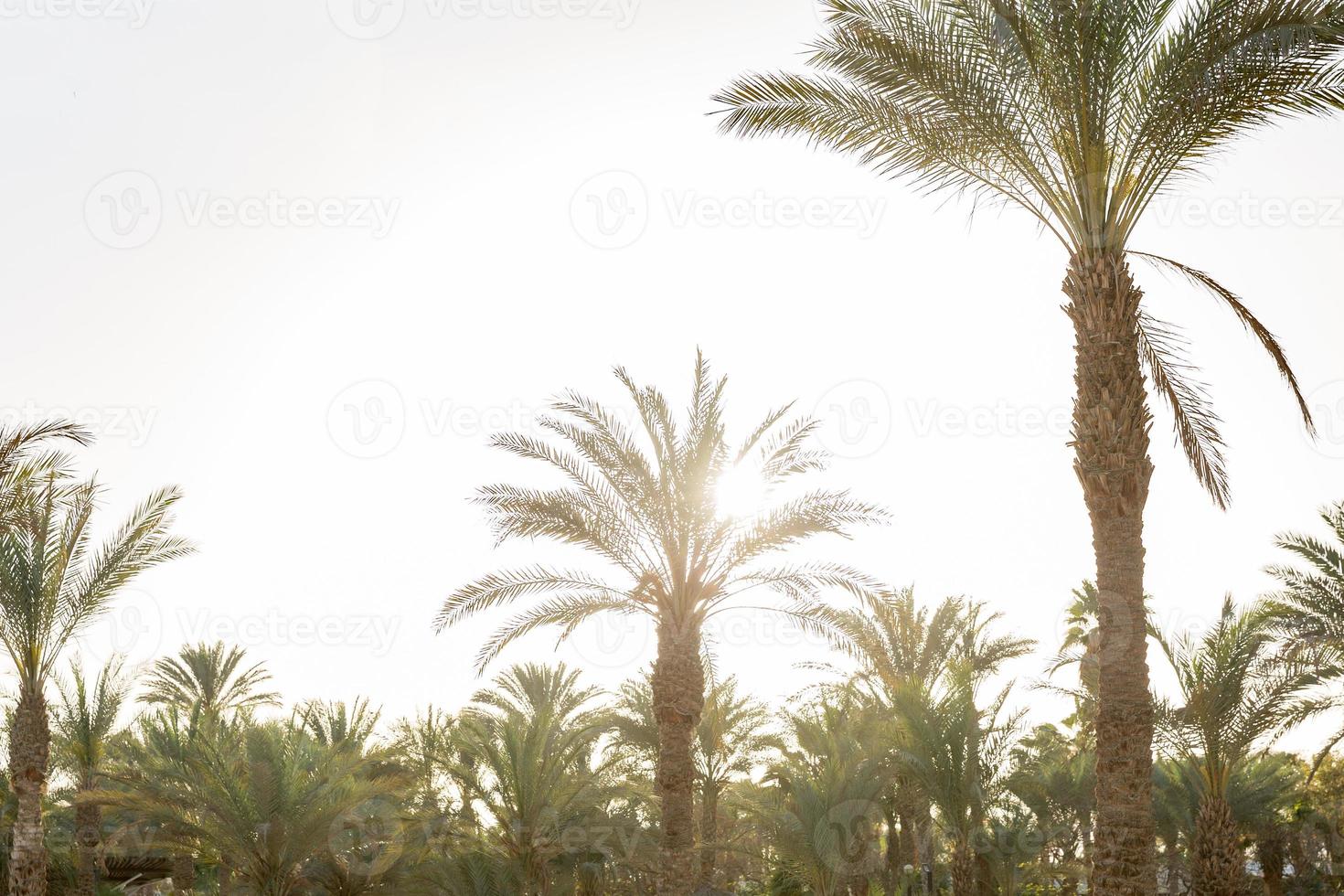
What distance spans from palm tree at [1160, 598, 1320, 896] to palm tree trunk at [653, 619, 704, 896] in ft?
28.0

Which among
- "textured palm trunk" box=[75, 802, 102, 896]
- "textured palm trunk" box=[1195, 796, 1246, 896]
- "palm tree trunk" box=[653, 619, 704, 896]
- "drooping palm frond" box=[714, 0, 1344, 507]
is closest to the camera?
"drooping palm frond" box=[714, 0, 1344, 507]

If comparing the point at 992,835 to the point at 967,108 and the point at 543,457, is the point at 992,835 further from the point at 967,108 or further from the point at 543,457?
the point at 967,108

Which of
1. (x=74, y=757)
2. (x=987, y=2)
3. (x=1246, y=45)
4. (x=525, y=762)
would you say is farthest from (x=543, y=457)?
(x=74, y=757)

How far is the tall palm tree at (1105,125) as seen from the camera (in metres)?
10.0

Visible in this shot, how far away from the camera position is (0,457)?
531 inches

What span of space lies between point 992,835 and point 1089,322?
61.1 feet

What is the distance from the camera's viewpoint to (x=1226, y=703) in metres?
19.5

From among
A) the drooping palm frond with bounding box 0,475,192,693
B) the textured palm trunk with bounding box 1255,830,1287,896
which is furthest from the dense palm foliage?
the textured palm trunk with bounding box 1255,830,1287,896

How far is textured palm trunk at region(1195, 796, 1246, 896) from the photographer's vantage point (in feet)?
67.6

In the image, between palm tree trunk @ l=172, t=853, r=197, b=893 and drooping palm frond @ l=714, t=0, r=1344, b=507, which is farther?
palm tree trunk @ l=172, t=853, r=197, b=893

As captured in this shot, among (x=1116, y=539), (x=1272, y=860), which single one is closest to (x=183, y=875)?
(x=1116, y=539)

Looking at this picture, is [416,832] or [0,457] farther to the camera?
[416,832]

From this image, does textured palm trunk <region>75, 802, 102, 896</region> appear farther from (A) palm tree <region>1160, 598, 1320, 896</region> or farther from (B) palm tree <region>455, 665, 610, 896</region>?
(A) palm tree <region>1160, 598, 1320, 896</region>

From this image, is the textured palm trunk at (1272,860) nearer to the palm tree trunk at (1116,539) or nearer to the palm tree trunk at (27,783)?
the palm tree trunk at (1116,539)
